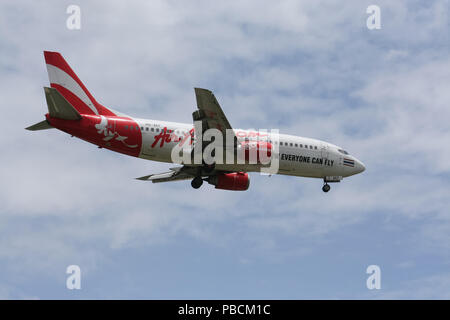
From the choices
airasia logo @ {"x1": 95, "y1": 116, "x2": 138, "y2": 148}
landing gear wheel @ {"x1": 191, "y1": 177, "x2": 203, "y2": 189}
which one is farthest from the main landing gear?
airasia logo @ {"x1": 95, "y1": 116, "x2": 138, "y2": 148}

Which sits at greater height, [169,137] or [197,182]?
[169,137]

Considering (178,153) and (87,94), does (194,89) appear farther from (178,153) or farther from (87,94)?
(87,94)

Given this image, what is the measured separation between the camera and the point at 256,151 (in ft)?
134

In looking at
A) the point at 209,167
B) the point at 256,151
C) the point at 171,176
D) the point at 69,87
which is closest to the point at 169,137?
the point at 209,167

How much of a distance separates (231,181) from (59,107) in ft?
46.2

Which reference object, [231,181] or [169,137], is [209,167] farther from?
[169,137]

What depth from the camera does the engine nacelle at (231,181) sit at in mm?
44656

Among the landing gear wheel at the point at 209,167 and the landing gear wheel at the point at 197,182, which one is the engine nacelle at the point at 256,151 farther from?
the landing gear wheel at the point at 197,182

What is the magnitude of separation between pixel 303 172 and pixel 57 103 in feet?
58.8

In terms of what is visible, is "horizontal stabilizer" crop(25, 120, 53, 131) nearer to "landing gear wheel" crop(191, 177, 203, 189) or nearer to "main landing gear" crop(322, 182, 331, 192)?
"landing gear wheel" crop(191, 177, 203, 189)

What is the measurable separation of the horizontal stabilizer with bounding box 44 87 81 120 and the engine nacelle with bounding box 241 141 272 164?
1104 centimetres

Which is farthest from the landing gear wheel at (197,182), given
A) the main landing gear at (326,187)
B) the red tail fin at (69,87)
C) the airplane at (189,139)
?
the main landing gear at (326,187)

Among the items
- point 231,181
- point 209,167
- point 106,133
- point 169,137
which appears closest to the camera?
point 106,133

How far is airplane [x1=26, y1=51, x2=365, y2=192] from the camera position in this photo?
38.0 metres
